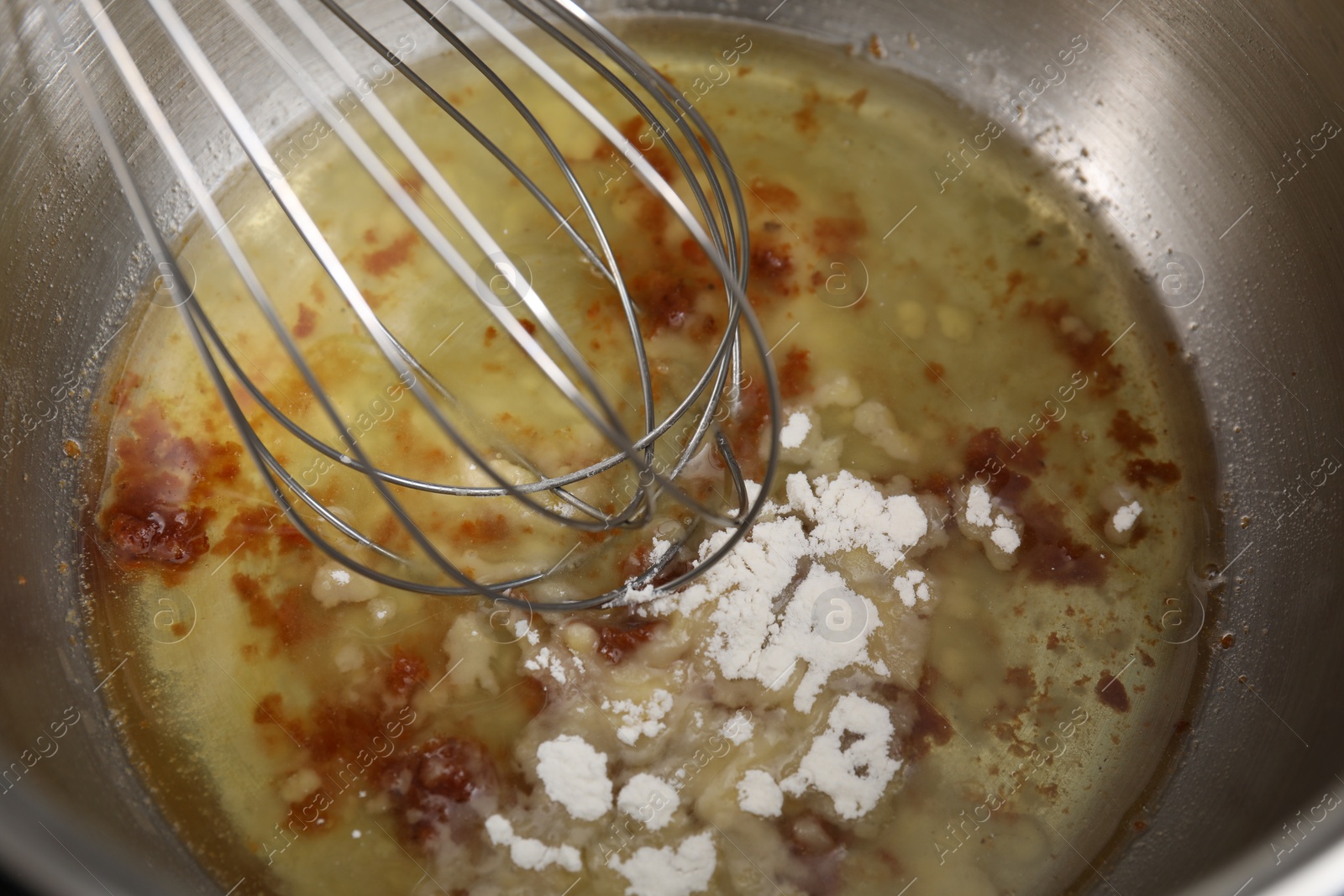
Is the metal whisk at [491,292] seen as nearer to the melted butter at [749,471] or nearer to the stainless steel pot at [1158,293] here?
the melted butter at [749,471]

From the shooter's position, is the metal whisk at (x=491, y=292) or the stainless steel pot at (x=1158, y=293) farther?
the stainless steel pot at (x=1158, y=293)

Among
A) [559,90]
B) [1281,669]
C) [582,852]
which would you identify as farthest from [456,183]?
[1281,669]

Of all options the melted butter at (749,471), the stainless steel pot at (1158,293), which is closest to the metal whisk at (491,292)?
the melted butter at (749,471)

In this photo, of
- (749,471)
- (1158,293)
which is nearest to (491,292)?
(749,471)

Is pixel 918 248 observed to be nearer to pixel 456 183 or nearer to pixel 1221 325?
pixel 1221 325

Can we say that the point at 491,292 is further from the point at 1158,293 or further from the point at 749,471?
the point at 1158,293
